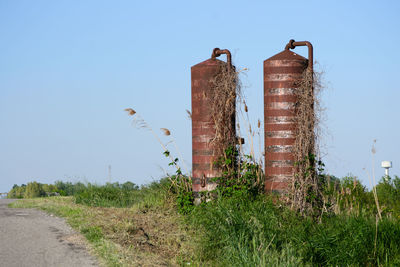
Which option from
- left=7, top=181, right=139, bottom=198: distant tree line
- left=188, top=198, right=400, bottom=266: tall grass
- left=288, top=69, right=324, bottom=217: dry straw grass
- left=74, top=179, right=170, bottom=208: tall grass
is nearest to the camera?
left=188, top=198, right=400, bottom=266: tall grass

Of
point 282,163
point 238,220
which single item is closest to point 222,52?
point 282,163

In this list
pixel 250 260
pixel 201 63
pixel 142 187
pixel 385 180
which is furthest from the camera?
pixel 385 180

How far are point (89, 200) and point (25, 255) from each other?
5.44 meters

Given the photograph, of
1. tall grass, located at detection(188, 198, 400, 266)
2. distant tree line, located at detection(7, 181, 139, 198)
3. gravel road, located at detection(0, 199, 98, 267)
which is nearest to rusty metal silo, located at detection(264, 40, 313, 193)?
tall grass, located at detection(188, 198, 400, 266)

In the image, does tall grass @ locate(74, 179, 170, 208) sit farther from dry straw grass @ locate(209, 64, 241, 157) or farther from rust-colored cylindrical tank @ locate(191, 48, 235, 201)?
dry straw grass @ locate(209, 64, 241, 157)

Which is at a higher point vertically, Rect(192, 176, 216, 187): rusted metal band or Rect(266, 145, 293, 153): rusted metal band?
Rect(266, 145, 293, 153): rusted metal band

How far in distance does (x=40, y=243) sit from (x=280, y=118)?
500 centimetres

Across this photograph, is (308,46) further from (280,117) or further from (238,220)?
(238,220)

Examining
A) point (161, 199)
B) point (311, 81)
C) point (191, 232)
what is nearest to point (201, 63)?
point (311, 81)

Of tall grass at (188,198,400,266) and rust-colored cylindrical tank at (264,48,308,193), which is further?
rust-colored cylindrical tank at (264,48,308,193)

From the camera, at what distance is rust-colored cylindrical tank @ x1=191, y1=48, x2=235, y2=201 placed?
908cm

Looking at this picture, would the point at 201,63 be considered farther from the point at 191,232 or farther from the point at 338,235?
the point at 338,235

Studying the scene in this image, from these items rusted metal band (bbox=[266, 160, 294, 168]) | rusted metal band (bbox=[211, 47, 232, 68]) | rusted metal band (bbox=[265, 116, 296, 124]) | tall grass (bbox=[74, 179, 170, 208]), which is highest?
rusted metal band (bbox=[211, 47, 232, 68])

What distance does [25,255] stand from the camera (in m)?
6.18
